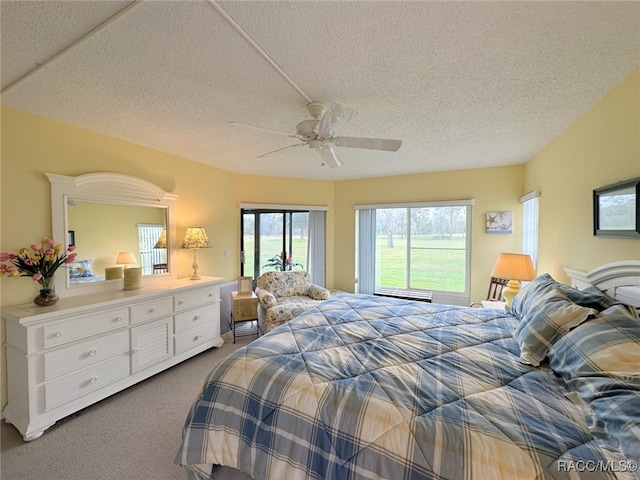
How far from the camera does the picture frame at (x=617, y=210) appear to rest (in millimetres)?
1563

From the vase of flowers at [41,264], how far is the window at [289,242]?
2.83 m

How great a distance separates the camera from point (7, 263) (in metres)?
2.02

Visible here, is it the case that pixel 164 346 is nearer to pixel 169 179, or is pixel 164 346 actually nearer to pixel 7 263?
pixel 7 263

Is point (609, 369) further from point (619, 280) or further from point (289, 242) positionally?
point (289, 242)

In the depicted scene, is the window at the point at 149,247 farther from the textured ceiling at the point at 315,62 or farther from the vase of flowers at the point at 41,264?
the textured ceiling at the point at 315,62

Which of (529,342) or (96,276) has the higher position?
(96,276)

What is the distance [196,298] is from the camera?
306 cm

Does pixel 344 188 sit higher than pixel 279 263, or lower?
higher

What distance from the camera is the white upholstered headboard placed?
5.03 ft

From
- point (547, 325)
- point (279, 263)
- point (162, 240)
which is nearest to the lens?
point (547, 325)

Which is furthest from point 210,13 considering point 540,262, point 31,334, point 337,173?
point 540,262

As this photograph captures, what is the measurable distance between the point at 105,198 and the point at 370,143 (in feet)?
8.74

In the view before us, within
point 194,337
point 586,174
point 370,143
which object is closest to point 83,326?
point 194,337

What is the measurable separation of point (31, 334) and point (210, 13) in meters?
2.38
